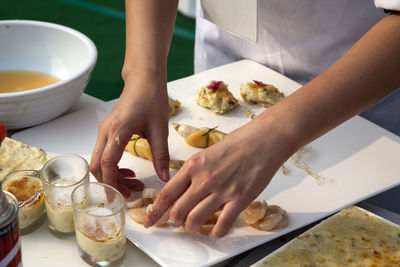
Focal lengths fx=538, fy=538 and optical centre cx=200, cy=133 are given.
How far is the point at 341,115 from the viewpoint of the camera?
3.96ft

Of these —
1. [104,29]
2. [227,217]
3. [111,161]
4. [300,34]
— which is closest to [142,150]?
[111,161]

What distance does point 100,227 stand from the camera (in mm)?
1109

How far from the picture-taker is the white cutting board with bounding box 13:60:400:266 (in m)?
1.20

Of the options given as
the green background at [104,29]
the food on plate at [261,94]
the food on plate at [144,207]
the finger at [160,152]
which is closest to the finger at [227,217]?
the food on plate at [144,207]

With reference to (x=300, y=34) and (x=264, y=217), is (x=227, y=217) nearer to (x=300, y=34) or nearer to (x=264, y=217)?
(x=264, y=217)

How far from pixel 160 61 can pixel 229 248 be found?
1.88 feet

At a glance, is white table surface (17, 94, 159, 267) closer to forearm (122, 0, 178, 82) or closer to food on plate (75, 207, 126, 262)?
food on plate (75, 207, 126, 262)

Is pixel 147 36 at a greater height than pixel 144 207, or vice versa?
pixel 147 36

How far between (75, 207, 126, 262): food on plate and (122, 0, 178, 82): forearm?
497 mm

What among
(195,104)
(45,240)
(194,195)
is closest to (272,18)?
(195,104)

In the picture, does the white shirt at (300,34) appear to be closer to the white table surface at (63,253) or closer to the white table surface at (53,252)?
the white table surface at (63,253)

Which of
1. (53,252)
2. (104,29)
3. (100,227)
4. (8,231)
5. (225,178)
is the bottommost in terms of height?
(104,29)

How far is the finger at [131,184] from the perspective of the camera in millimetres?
1347

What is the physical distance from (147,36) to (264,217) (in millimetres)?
619
